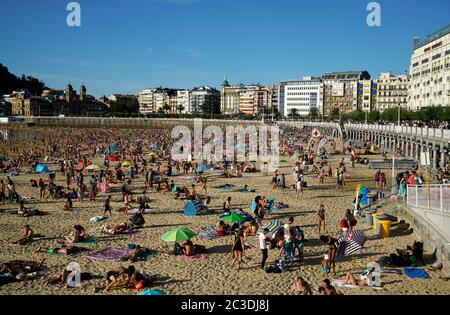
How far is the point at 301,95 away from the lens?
119500mm

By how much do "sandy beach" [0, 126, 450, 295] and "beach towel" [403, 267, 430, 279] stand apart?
0.36 ft

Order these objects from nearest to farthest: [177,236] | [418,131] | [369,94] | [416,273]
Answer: [416,273]
[177,236]
[418,131]
[369,94]

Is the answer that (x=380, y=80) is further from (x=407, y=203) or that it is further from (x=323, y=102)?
(x=407, y=203)

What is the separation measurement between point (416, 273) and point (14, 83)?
15250 cm

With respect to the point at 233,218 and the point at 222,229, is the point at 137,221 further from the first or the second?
the point at 233,218

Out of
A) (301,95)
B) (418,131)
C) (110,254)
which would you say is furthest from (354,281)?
(301,95)

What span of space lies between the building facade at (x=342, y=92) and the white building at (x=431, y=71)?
4475 centimetres

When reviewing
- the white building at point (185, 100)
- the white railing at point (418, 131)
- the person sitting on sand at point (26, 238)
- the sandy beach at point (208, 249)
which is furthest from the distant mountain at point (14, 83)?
the person sitting on sand at point (26, 238)

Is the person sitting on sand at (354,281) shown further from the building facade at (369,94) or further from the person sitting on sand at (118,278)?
the building facade at (369,94)

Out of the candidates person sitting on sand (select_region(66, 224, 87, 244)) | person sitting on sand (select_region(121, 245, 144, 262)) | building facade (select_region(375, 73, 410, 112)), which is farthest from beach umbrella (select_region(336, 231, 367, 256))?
building facade (select_region(375, 73, 410, 112))

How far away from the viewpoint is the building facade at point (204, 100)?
144 metres

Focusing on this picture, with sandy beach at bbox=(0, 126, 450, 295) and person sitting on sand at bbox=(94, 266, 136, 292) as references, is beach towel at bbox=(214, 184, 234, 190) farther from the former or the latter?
person sitting on sand at bbox=(94, 266, 136, 292)

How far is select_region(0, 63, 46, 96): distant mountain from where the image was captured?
139m
